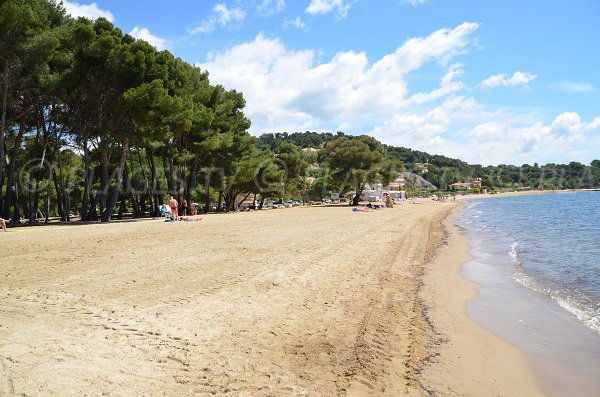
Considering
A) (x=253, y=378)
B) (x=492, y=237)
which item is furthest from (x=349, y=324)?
(x=492, y=237)

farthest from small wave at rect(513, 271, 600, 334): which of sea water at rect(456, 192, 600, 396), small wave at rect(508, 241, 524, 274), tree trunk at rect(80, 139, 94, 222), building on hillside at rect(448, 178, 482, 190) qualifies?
building on hillside at rect(448, 178, 482, 190)

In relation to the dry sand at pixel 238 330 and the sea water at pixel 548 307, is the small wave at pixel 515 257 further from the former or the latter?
the dry sand at pixel 238 330

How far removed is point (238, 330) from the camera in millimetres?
4879

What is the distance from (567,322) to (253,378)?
4938mm

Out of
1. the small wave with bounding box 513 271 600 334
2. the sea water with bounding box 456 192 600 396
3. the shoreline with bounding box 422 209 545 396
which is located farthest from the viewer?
the small wave with bounding box 513 271 600 334

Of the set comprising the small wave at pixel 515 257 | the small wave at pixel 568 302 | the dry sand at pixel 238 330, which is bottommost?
the small wave at pixel 515 257

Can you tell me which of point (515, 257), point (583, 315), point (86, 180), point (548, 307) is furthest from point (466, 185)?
point (583, 315)

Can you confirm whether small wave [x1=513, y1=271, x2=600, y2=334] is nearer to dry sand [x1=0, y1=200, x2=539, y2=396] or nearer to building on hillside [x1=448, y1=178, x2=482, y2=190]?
dry sand [x1=0, y1=200, x2=539, y2=396]

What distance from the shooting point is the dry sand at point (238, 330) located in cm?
360

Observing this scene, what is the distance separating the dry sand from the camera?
142 inches

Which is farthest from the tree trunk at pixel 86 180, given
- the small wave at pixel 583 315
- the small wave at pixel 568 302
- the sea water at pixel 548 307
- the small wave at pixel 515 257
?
the small wave at pixel 583 315

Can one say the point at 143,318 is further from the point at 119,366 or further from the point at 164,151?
the point at 164,151

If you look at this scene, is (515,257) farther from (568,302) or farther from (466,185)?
(466,185)

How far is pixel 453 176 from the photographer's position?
18112 centimetres
